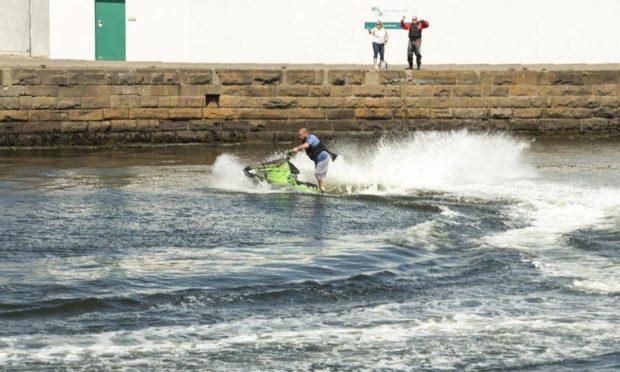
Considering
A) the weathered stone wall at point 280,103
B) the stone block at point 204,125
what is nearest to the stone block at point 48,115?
the weathered stone wall at point 280,103

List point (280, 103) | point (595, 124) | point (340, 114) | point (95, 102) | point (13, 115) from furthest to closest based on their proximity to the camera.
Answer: point (595, 124), point (340, 114), point (280, 103), point (95, 102), point (13, 115)

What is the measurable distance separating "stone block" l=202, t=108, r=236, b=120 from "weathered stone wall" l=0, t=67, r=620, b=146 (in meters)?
0.03

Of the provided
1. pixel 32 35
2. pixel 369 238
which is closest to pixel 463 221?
pixel 369 238

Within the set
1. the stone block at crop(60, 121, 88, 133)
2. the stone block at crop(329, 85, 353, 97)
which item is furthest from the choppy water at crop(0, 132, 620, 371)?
the stone block at crop(329, 85, 353, 97)

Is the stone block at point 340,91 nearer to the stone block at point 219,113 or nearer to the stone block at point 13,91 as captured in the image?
Answer: the stone block at point 219,113

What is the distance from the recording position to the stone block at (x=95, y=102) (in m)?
32.2

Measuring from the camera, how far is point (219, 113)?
3350 centimetres

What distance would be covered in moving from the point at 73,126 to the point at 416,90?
9289mm

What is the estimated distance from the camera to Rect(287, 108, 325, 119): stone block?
33875 millimetres

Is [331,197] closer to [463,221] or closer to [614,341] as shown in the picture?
[463,221]

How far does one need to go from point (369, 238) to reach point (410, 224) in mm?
1645

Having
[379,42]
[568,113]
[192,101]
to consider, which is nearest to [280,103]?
[192,101]

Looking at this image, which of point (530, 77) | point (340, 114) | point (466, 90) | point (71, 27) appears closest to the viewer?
point (340, 114)

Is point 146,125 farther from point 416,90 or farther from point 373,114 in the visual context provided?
point 416,90
